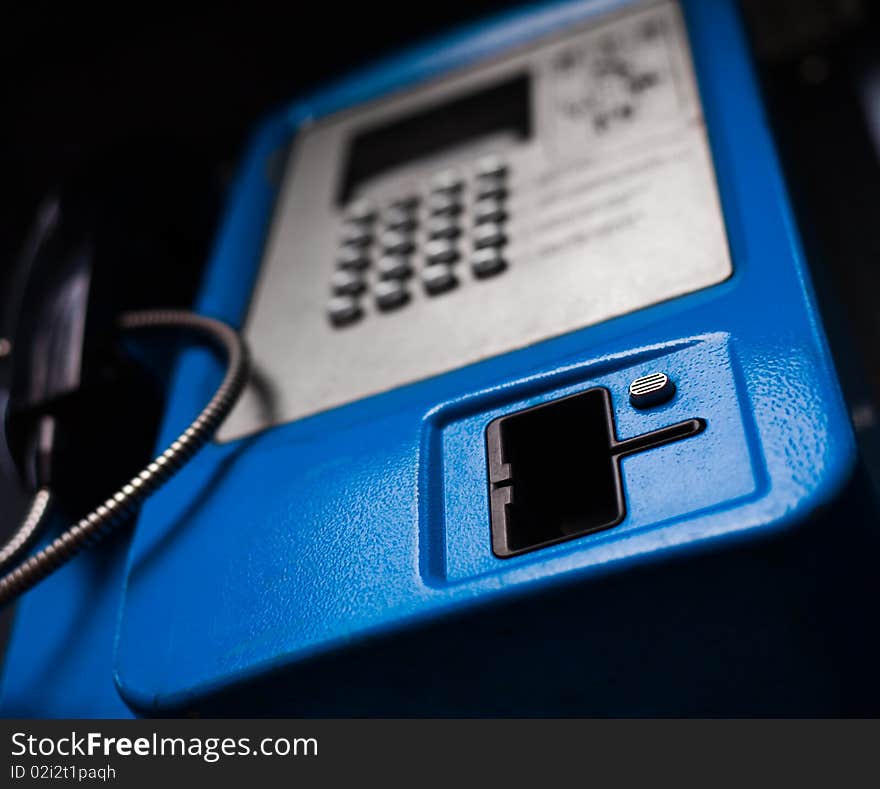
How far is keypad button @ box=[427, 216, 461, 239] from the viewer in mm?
646

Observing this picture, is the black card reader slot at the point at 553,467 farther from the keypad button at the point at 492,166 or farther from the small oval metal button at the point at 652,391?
the keypad button at the point at 492,166

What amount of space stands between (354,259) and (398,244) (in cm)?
4

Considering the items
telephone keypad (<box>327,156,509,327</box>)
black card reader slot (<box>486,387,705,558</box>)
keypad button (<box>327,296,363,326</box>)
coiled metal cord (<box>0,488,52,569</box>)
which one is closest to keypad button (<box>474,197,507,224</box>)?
telephone keypad (<box>327,156,509,327</box>)

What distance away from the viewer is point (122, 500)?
53 cm

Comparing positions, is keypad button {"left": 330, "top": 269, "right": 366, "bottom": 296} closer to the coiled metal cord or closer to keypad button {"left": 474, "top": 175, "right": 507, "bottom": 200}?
keypad button {"left": 474, "top": 175, "right": 507, "bottom": 200}

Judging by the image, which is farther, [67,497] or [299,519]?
Answer: [67,497]

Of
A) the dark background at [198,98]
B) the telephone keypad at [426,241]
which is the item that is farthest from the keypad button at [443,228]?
the dark background at [198,98]

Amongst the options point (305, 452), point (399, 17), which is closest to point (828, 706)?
point (305, 452)

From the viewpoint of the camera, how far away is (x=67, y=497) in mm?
656

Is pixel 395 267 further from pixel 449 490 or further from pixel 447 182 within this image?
pixel 449 490

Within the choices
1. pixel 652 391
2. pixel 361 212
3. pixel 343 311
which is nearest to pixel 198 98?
pixel 361 212
